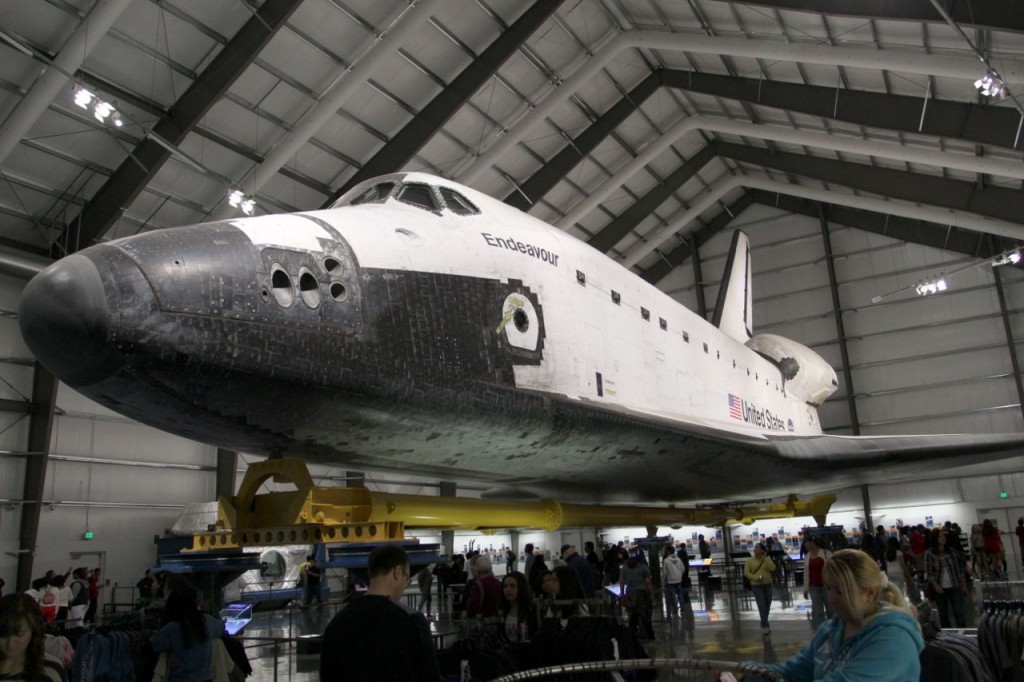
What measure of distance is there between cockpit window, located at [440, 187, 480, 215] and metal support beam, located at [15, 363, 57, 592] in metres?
12.2

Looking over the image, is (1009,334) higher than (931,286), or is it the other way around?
(931,286)

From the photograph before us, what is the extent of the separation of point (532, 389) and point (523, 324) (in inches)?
13.3

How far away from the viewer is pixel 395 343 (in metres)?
2.99

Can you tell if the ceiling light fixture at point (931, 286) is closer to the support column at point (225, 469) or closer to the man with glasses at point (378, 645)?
the support column at point (225, 469)

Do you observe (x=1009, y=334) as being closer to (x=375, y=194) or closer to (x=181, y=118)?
(x=181, y=118)

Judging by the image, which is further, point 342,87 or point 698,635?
point 342,87

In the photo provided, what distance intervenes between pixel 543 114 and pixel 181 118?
6088 millimetres

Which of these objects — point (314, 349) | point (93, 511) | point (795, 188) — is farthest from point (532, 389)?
point (795, 188)

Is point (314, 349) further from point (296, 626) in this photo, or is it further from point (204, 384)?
point (296, 626)

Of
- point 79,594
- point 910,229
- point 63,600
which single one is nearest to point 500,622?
point 63,600

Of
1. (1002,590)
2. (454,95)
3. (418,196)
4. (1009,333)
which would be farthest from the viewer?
(1009,333)

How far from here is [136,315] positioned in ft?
7.74

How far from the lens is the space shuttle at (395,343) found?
243 cm

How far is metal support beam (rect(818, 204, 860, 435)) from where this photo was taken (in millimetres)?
21000
